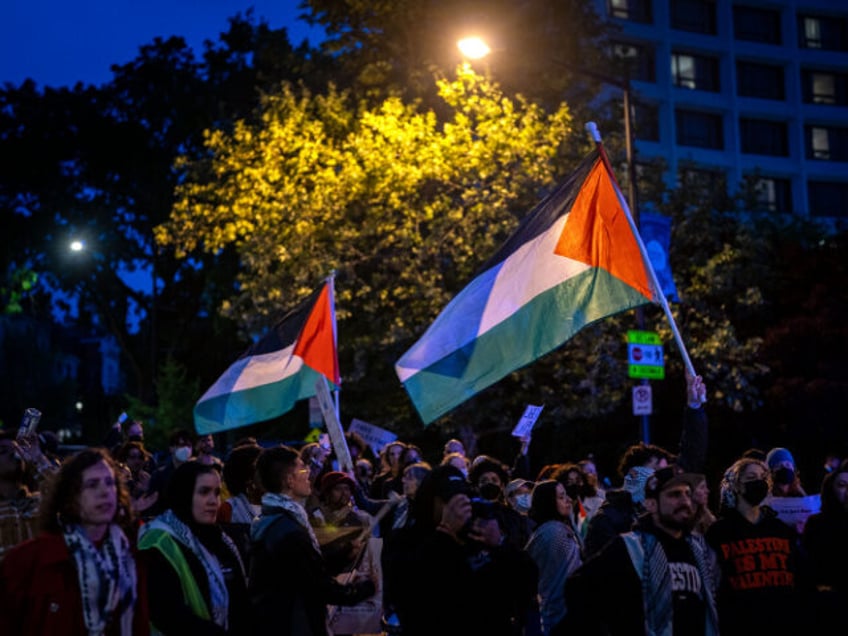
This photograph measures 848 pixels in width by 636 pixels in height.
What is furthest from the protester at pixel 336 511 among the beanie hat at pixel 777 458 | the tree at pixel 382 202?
the tree at pixel 382 202

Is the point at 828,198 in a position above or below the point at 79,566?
above

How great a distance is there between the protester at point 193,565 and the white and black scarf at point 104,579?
1.08 ft

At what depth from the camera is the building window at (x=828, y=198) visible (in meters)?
54.0

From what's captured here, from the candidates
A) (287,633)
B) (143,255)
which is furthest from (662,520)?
(143,255)

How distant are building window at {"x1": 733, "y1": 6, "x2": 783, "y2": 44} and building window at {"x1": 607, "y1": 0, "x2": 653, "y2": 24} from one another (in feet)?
16.6

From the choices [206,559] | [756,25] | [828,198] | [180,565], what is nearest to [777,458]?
[206,559]

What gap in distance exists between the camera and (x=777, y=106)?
176 feet

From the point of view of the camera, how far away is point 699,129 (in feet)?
172

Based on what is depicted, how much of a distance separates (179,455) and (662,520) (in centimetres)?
872

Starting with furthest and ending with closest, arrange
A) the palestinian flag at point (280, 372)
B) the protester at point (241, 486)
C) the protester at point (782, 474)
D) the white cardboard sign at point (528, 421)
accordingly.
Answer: the palestinian flag at point (280, 372) → the white cardboard sign at point (528, 421) → the protester at point (782, 474) → the protester at point (241, 486)

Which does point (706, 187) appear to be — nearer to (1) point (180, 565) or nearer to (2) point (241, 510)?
(2) point (241, 510)

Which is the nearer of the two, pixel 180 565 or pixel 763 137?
pixel 180 565

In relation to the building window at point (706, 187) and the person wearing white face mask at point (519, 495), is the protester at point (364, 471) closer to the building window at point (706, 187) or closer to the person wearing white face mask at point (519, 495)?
the person wearing white face mask at point (519, 495)

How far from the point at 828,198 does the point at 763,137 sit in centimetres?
441
